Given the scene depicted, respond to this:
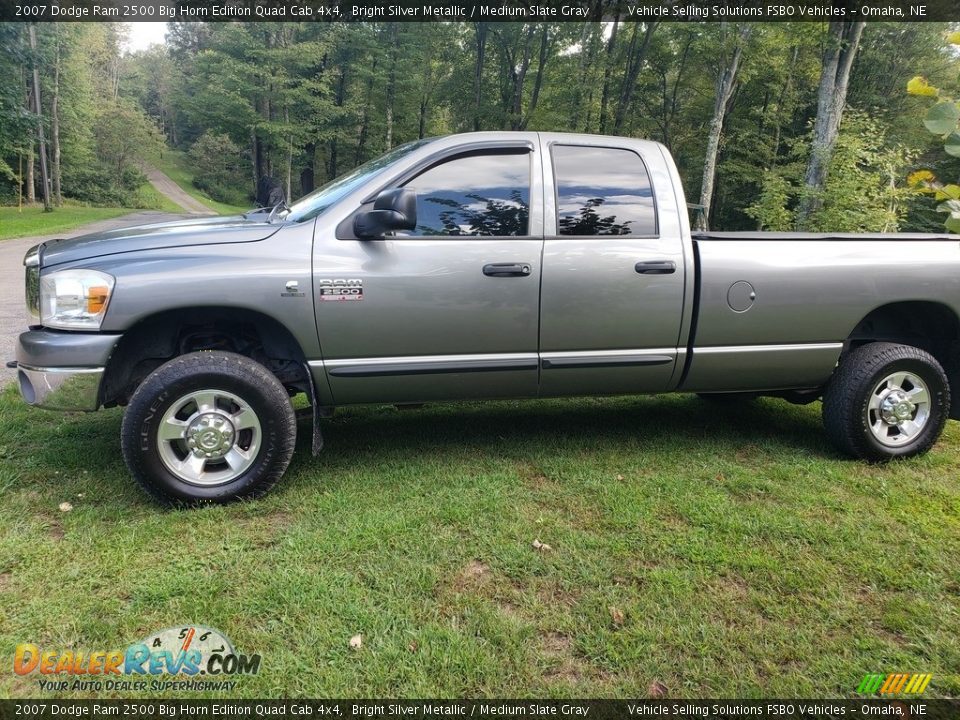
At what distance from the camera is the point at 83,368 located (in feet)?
9.75

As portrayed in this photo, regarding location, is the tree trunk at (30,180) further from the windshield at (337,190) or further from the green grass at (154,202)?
the windshield at (337,190)

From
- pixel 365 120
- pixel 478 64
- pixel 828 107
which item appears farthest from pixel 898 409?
pixel 365 120

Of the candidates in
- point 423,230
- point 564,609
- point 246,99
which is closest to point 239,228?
point 423,230

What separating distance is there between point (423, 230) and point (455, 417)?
5.46 feet

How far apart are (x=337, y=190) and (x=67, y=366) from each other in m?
1.69

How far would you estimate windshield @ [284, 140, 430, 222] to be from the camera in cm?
344

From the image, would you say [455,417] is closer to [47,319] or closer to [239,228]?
[239,228]

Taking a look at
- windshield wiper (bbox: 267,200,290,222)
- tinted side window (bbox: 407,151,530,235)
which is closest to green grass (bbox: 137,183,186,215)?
windshield wiper (bbox: 267,200,290,222)

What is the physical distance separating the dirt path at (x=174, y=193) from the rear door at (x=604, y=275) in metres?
37.8

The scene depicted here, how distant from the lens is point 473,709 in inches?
76.0

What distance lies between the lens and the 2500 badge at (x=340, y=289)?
318 centimetres

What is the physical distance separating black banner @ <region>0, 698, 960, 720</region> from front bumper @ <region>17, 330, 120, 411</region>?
148 cm

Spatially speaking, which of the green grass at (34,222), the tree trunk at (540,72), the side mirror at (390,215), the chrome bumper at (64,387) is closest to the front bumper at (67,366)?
the chrome bumper at (64,387)

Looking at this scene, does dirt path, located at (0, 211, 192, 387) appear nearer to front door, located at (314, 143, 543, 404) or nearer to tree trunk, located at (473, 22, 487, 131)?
front door, located at (314, 143, 543, 404)
